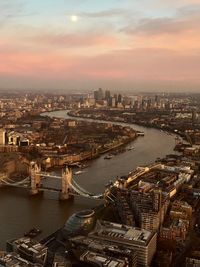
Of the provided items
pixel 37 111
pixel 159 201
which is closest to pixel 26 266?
pixel 159 201

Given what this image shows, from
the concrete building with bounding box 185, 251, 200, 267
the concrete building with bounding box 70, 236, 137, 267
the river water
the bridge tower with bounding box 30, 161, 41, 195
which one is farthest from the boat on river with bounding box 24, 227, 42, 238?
the concrete building with bounding box 185, 251, 200, 267

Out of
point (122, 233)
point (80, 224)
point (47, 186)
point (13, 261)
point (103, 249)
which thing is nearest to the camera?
point (13, 261)

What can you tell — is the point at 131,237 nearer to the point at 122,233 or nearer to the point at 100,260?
the point at 122,233

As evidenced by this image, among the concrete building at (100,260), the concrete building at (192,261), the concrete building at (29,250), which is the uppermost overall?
the concrete building at (100,260)

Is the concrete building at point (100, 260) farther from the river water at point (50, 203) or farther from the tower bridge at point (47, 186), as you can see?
the tower bridge at point (47, 186)

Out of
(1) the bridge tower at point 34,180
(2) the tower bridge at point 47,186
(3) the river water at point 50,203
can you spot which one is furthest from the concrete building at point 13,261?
(1) the bridge tower at point 34,180

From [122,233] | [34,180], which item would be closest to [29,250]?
[122,233]
